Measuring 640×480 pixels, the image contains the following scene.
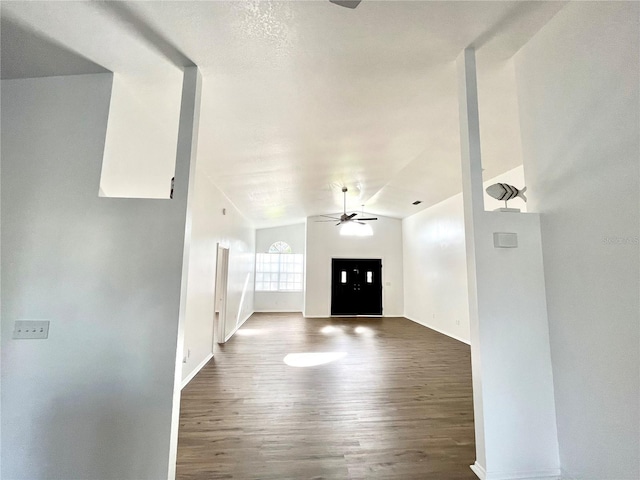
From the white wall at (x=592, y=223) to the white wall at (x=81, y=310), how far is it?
2.49m

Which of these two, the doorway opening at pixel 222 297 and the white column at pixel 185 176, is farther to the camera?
the doorway opening at pixel 222 297

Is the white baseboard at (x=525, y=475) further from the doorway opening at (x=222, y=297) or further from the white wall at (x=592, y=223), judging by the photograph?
the doorway opening at (x=222, y=297)

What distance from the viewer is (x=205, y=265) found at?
382 centimetres

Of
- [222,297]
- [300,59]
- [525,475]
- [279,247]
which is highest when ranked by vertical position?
[300,59]

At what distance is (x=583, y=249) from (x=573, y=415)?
3.38 ft

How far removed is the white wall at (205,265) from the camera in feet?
11.0

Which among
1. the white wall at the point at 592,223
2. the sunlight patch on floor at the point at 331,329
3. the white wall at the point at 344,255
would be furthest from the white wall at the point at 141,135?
the white wall at the point at 344,255

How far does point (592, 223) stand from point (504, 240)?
44cm

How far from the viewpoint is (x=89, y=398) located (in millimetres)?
1604

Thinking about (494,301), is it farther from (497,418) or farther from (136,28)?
(136,28)

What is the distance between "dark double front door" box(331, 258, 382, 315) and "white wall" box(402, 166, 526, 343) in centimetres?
96

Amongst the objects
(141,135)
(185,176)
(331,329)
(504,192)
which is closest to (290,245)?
(331,329)

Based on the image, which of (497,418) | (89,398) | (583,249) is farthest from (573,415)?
(89,398)

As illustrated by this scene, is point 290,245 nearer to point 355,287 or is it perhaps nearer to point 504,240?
point 355,287
